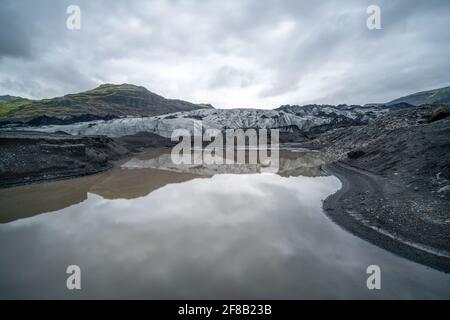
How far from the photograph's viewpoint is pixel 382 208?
8.51 metres

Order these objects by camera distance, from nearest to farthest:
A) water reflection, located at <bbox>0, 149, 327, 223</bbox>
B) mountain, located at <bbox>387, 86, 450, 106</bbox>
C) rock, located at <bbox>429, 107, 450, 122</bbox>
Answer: water reflection, located at <bbox>0, 149, 327, 223</bbox>
rock, located at <bbox>429, 107, 450, 122</bbox>
mountain, located at <bbox>387, 86, 450, 106</bbox>

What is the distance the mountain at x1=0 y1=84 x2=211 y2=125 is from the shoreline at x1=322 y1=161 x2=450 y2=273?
4632 cm

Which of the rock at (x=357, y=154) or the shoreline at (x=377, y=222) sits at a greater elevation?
the rock at (x=357, y=154)

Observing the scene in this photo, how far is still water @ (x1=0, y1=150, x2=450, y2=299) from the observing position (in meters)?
4.87

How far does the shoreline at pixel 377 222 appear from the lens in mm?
5852

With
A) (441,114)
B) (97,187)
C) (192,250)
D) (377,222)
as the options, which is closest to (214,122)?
(441,114)

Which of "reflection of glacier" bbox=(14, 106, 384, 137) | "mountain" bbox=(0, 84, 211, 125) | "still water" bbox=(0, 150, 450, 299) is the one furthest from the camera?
"mountain" bbox=(0, 84, 211, 125)

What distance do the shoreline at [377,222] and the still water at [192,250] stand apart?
315 mm

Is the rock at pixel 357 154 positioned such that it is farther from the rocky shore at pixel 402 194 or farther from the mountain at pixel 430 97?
the mountain at pixel 430 97

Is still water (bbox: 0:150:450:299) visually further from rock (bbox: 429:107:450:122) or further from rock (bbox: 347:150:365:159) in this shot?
rock (bbox: 429:107:450:122)
